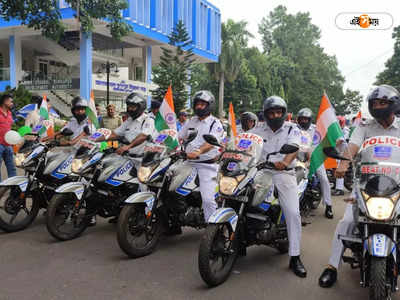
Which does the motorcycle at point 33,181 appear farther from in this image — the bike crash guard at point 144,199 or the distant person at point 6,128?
the bike crash guard at point 144,199

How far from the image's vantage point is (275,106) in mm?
4234

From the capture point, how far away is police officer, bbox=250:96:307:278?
4.16 m

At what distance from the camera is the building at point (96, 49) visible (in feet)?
75.7

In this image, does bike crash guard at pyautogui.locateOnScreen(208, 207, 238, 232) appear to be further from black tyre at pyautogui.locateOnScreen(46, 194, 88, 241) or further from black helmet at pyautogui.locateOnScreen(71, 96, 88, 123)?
black helmet at pyautogui.locateOnScreen(71, 96, 88, 123)

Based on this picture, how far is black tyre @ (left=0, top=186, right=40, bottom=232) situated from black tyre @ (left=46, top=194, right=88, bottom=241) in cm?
56

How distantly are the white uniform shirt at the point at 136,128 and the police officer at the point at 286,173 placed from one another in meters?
1.89

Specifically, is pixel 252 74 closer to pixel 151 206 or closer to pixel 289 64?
pixel 289 64

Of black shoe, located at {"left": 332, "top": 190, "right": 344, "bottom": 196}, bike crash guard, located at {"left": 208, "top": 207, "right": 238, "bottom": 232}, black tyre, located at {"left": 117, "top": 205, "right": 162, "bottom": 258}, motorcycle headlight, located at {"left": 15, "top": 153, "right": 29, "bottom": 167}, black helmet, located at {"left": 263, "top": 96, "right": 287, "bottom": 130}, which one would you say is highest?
black helmet, located at {"left": 263, "top": 96, "right": 287, "bottom": 130}

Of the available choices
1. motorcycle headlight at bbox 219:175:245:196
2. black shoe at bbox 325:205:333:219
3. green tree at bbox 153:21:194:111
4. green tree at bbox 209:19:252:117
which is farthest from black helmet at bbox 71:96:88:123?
green tree at bbox 209:19:252:117

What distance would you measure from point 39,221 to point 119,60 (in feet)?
92.9

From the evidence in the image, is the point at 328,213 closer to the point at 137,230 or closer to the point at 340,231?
the point at 340,231

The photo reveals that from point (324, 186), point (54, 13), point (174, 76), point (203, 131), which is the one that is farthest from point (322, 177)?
point (174, 76)

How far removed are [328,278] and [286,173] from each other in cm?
117

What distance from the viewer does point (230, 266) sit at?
397 cm
